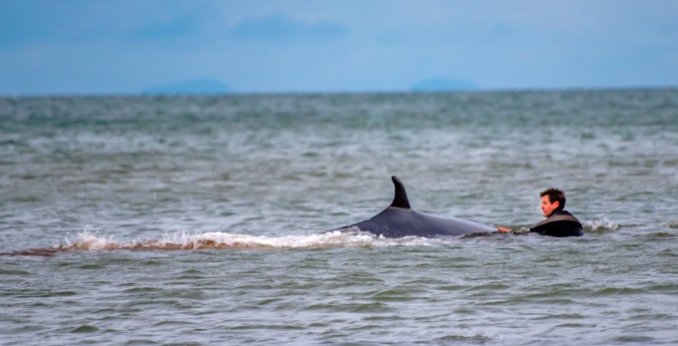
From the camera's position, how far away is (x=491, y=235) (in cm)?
1409

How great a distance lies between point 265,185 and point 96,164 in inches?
345

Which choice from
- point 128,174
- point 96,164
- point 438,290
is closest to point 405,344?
point 438,290

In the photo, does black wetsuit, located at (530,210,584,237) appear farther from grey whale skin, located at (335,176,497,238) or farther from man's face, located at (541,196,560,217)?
grey whale skin, located at (335,176,497,238)

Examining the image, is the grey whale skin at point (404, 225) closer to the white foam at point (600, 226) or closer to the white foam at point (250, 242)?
the white foam at point (250, 242)

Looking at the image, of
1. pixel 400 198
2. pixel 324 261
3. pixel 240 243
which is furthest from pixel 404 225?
pixel 240 243

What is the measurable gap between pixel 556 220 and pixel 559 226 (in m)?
0.09

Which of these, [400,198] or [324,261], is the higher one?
[400,198]

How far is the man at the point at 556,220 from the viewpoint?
1377 centimetres

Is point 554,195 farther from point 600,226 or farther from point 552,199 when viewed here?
point 600,226

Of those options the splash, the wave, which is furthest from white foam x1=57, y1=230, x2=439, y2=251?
the splash

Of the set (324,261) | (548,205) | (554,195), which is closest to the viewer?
(324,261)

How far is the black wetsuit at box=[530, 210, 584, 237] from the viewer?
1392 cm

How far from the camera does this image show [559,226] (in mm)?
13930

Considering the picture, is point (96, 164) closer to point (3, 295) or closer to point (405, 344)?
point (3, 295)
